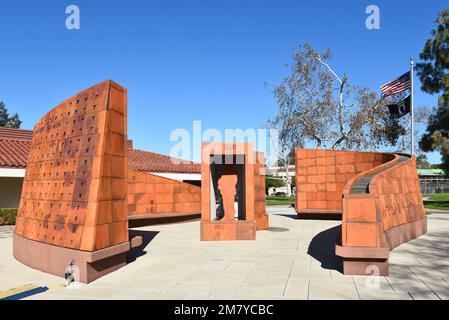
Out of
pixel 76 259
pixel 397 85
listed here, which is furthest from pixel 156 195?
pixel 397 85

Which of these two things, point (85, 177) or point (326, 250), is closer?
point (85, 177)

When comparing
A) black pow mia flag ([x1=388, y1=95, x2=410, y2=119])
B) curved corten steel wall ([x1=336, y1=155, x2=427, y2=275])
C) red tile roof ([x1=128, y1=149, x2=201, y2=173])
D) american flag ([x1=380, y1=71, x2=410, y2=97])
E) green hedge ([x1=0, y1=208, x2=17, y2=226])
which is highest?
american flag ([x1=380, y1=71, x2=410, y2=97])

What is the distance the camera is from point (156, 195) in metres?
16.0

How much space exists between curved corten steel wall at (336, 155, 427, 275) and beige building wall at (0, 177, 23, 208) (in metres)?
16.6

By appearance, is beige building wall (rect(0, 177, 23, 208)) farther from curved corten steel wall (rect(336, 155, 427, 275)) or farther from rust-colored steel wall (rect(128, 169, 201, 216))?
curved corten steel wall (rect(336, 155, 427, 275))

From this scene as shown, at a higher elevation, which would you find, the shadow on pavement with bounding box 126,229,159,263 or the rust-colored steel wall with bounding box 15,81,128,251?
the rust-colored steel wall with bounding box 15,81,128,251

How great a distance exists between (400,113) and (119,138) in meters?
20.5

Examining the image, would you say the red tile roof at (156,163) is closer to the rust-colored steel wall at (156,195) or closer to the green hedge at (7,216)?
the rust-colored steel wall at (156,195)

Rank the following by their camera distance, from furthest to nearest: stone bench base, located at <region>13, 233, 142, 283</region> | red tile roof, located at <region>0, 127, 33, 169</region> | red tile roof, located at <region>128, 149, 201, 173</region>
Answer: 1. red tile roof, located at <region>128, 149, 201, 173</region>
2. red tile roof, located at <region>0, 127, 33, 169</region>
3. stone bench base, located at <region>13, 233, 142, 283</region>

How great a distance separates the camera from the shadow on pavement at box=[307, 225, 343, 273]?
7642mm

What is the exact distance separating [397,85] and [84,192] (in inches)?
774

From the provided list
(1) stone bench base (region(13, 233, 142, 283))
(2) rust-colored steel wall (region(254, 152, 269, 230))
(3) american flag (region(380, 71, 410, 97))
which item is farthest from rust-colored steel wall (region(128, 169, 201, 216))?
(3) american flag (region(380, 71, 410, 97))

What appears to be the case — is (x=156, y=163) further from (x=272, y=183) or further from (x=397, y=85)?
(x=272, y=183)

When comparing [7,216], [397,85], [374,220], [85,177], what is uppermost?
[397,85]
